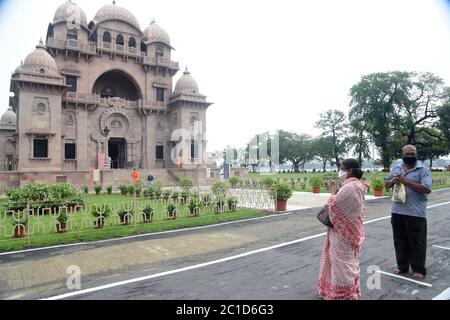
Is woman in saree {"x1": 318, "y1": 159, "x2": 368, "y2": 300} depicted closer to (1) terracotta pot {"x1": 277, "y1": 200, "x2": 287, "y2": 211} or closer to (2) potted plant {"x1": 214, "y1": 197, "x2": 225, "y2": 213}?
(2) potted plant {"x1": 214, "y1": 197, "x2": 225, "y2": 213}

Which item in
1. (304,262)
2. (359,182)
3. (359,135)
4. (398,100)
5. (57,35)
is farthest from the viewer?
(359,135)

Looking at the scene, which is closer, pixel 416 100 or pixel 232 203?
pixel 232 203

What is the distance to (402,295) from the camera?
400 cm

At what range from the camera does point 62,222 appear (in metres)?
8.28

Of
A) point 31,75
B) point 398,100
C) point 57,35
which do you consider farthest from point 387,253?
point 398,100

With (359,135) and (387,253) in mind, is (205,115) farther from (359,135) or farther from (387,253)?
(387,253)

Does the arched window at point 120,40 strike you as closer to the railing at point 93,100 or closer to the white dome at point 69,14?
the white dome at point 69,14

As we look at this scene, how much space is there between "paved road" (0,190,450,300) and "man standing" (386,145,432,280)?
0.32m

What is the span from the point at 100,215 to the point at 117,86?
102 ft

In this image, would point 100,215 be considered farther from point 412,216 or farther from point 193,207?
point 412,216

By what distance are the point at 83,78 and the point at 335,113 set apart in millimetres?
43278

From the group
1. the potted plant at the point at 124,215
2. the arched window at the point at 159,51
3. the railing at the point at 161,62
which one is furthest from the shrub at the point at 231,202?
the arched window at the point at 159,51

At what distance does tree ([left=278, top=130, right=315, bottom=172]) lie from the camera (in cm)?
7612

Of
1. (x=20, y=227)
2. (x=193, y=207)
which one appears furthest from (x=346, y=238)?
(x=20, y=227)
